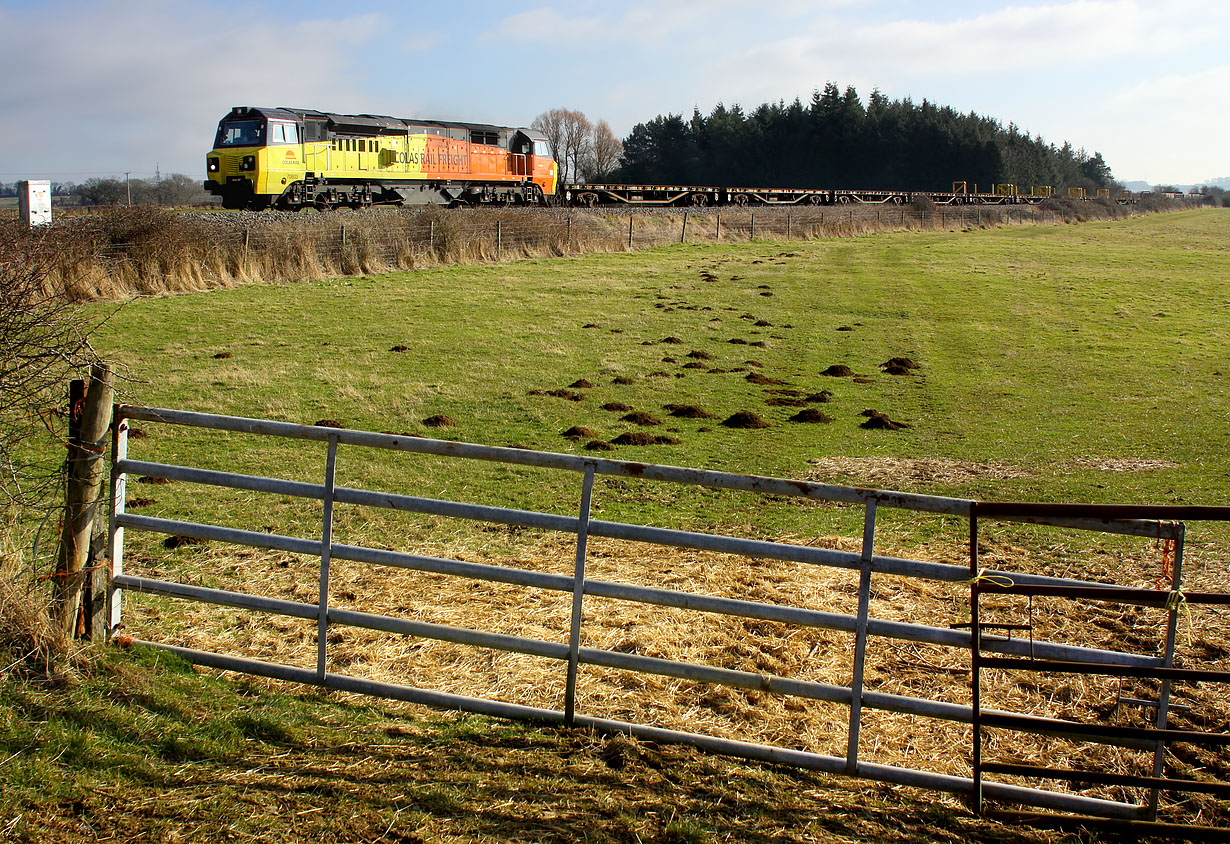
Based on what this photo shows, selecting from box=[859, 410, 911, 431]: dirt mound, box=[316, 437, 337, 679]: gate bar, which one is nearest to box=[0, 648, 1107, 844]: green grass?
box=[316, 437, 337, 679]: gate bar

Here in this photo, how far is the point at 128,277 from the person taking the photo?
2034 cm

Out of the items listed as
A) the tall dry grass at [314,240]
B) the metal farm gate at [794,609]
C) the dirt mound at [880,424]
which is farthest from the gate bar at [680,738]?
the dirt mound at [880,424]

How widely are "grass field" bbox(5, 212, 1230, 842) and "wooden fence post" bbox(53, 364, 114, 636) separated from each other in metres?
0.68

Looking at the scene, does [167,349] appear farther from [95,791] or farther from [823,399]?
[95,791]

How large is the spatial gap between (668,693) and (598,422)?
6.93m

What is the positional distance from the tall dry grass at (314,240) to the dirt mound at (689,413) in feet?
24.2

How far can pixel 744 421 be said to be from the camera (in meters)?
12.2

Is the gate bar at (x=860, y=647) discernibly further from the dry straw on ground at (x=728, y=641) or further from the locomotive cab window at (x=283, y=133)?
the locomotive cab window at (x=283, y=133)

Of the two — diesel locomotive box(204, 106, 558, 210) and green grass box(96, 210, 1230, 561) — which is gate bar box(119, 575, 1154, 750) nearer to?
green grass box(96, 210, 1230, 561)

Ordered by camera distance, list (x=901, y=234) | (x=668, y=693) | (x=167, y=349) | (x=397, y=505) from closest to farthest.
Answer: (x=397, y=505)
(x=668, y=693)
(x=167, y=349)
(x=901, y=234)

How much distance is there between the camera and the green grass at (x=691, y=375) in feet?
30.9

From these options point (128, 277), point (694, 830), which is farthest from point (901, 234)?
point (694, 830)

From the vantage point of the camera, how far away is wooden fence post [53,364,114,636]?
16.0 feet

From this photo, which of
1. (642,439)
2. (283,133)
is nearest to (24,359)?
(642,439)
